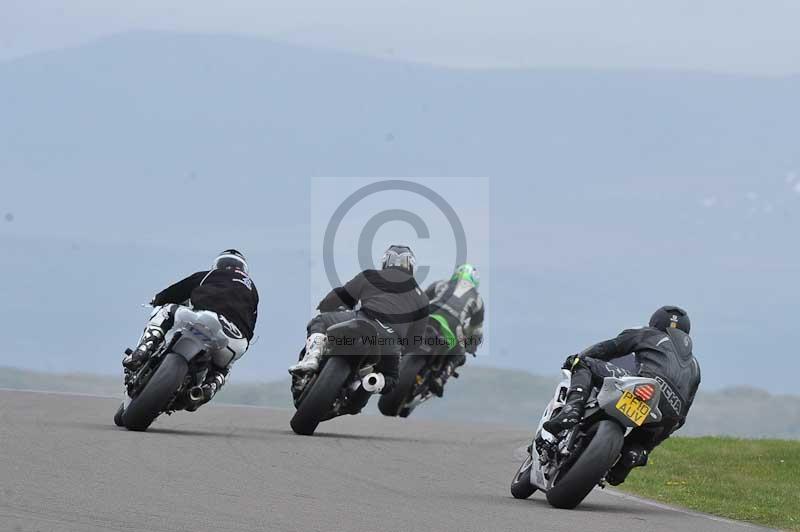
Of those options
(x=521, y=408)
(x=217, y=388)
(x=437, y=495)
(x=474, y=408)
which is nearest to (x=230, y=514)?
(x=437, y=495)

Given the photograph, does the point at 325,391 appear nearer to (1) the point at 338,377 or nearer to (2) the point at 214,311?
(1) the point at 338,377

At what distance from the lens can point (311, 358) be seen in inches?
661

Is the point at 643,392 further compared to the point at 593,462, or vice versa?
the point at 643,392

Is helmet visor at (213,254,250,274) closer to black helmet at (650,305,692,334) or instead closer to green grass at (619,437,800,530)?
green grass at (619,437,800,530)

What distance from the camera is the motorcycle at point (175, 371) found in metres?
14.9

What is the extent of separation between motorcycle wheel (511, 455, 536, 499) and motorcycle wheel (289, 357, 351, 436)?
3662 millimetres

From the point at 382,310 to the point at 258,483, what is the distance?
17.6ft

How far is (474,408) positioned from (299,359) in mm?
125332

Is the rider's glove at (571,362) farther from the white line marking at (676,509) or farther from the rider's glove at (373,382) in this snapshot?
the rider's glove at (373,382)

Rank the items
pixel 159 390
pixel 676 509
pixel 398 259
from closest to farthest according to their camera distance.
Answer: pixel 676 509
pixel 159 390
pixel 398 259

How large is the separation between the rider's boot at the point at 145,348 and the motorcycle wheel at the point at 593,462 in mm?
4757

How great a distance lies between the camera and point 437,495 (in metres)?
12.6

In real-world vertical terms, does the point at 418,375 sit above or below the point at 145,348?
below

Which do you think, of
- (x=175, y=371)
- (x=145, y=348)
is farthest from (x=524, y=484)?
(x=145, y=348)
